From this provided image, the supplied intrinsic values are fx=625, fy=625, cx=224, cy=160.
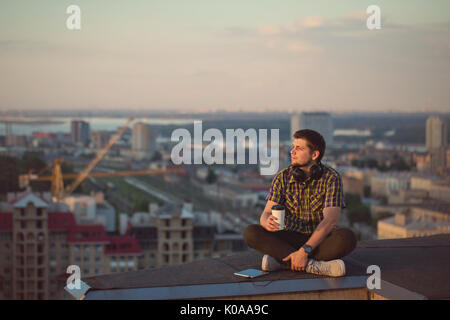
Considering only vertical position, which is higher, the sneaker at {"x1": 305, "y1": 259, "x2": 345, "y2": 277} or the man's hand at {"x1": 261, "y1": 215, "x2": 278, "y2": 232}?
the man's hand at {"x1": 261, "y1": 215, "x2": 278, "y2": 232}

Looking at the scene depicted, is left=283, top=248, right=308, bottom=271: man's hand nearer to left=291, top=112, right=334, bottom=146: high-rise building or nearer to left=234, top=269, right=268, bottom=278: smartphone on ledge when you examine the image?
left=234, top=269, right=268, bottom=278: smartphone on ledge

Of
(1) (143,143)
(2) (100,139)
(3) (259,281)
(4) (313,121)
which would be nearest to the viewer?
(3) (259,281)

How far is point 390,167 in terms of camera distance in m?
30.6

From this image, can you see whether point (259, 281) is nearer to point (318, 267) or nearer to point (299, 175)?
point (318, 267)

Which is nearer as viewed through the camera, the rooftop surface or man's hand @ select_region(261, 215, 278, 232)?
the rooftop surface

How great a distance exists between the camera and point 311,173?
6.33 feet

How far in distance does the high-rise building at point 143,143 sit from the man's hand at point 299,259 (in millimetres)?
24051

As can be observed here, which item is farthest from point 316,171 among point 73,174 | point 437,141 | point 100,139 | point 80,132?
point 100,139

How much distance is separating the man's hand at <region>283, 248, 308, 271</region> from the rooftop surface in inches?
1.0

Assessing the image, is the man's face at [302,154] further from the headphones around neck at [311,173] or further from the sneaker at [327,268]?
the sneaker at [327,268]

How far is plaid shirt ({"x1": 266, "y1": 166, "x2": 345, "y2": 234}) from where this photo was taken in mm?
1922

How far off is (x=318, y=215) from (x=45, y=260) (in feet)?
37.0

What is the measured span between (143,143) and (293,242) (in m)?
24.8

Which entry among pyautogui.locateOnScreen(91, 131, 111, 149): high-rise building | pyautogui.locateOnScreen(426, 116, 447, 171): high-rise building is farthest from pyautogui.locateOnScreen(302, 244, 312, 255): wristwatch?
pyautogui.locateOnScreen(91, 131, 111, 149): high-rise building
